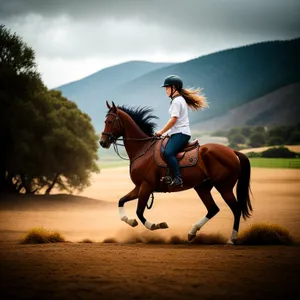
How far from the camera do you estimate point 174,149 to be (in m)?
9.78

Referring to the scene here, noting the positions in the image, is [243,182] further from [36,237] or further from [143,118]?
[36,237]

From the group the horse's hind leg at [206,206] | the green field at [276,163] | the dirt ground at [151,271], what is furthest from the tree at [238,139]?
the horse's hind leg at [206,206]

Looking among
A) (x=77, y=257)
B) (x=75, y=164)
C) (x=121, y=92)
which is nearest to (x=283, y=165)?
(x=75, y=164)

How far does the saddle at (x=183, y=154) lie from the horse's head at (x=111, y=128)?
3.07 feet

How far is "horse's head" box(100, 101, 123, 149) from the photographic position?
9.98 metres

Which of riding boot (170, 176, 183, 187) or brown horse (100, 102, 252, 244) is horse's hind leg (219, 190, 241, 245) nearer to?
brown horse (100, 102, 252, 244)

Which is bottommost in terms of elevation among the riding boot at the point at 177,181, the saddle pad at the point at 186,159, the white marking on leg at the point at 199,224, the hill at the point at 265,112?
the white marking on leg at the point at 199,224

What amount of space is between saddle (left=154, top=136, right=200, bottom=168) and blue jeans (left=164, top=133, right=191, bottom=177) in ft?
0.40

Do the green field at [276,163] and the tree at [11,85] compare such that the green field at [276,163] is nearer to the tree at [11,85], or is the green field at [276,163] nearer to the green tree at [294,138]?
the green tree at [294,138]

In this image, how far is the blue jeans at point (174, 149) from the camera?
31.7 ft

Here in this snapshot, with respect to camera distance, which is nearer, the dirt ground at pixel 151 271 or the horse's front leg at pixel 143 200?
the dirt ground at pixel 151 271

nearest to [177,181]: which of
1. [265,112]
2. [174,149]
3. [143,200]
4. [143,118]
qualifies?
[174,149]

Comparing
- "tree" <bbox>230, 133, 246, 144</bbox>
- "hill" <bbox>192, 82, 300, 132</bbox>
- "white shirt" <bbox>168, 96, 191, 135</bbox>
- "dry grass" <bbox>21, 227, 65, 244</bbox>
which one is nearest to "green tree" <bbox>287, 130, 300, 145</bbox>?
"tree" <bbox>230, 133, 246, 144</bbox>

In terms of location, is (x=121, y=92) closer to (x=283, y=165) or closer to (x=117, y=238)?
(x=283, y=165)
